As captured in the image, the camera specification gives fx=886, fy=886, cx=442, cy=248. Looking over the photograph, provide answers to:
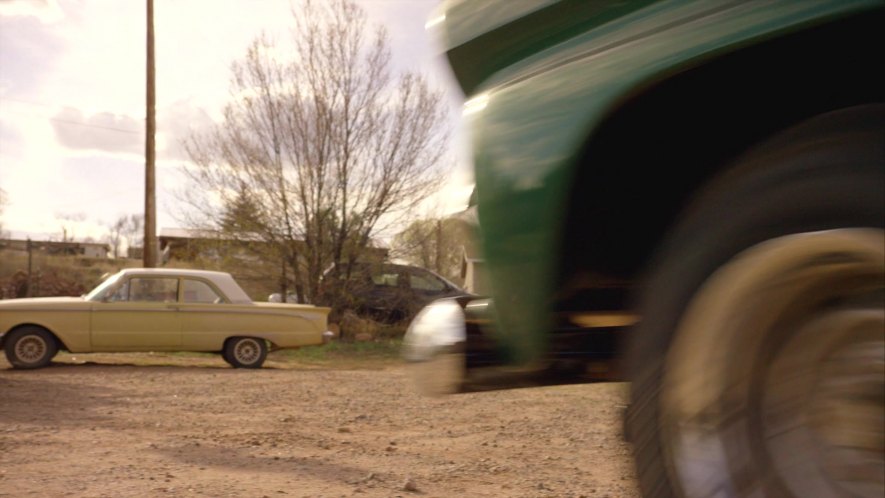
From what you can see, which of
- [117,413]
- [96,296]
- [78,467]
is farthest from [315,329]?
[78,467]

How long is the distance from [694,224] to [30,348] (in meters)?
11.6

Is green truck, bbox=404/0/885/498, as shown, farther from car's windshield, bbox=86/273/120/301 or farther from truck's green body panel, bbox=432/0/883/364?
car's windshield, bbox=86/273/120/301

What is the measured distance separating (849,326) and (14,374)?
438 inches

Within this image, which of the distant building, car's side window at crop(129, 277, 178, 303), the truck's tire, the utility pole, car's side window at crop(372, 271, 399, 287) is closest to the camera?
the truck's tire

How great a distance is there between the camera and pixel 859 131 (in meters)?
1.37

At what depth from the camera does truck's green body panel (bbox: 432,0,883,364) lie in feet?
5.16

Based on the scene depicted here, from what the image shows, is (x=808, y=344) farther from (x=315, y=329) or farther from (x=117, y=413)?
(x=315, y=329)

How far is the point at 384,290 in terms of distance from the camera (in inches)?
725

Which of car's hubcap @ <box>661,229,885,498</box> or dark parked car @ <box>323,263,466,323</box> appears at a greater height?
dark parked car @ <box>323,263,466,323</box>

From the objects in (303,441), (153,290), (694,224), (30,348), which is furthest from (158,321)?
(694,224)

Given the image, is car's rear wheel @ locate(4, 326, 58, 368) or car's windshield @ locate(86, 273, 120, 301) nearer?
car's rear wheel @ locate(4, 326, 58, 368)

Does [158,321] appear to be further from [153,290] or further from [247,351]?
[247,351]

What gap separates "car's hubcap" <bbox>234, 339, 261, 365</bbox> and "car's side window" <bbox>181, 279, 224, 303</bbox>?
27.2 inches

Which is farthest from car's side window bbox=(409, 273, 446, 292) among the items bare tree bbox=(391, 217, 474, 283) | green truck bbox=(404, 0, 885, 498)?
green truck bbox=(404, 0, 885, 498)
